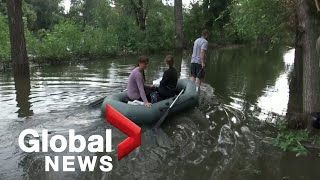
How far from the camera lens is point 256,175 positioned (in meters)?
6.14

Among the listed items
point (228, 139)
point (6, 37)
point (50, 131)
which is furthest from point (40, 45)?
point (228, 139)

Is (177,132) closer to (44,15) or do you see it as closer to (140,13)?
(140,13)

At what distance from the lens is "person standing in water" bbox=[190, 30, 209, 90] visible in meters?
11.8

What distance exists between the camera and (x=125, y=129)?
8.01m

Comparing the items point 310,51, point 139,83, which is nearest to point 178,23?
point 139,83

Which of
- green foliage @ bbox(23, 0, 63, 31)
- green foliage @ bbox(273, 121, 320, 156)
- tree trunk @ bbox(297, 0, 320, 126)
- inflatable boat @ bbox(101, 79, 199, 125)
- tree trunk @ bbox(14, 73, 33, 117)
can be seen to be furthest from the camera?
green foliage @ bbox(23, 0, 63, 31)

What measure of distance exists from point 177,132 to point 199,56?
425 centimetres

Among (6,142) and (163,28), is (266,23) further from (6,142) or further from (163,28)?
(163,28)

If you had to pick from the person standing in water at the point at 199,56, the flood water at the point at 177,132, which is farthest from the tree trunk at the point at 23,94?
the person standing in water at the point at 199,56

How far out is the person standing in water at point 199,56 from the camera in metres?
11.8

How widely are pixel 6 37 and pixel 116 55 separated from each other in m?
8.08

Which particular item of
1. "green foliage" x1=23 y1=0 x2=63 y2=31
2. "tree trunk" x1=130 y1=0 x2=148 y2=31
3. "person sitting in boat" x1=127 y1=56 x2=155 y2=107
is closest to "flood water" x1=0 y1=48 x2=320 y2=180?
"person sitting in boat" x1=127 y1=56 x2=155 y2=107

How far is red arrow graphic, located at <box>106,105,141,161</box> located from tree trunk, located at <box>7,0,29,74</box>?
8483mm

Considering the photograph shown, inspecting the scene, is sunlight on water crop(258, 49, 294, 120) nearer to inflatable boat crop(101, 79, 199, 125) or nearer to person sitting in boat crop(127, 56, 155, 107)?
inflatable boat crop(101, 79, 199, 125)
